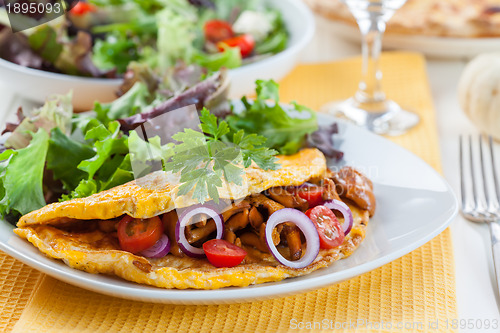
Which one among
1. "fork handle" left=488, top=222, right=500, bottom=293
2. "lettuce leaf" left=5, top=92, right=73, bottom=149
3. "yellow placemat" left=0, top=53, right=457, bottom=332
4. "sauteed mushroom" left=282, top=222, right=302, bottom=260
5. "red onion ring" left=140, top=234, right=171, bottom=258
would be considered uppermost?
"lettuce leaf" left=5, top=92, right=73, bottom=149

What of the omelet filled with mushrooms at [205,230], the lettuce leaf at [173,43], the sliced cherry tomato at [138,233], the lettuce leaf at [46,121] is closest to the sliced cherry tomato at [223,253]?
the omelet filled with mushrooms at [205,230]

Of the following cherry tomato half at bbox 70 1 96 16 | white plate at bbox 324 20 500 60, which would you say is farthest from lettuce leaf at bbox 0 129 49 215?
white plate at bbox 324 20 500 60

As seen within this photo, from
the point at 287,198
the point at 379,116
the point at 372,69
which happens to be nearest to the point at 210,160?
the point at 287,198

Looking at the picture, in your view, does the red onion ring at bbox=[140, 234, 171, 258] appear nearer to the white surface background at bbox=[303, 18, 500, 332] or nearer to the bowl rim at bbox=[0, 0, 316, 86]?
the white surface background at bbox=[303, 18, 500, 332]

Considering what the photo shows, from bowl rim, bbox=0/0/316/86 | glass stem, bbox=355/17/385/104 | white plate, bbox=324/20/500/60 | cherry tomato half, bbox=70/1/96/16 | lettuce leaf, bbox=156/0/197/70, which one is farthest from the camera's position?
cherry tomato half, bbox=70/1/96/16

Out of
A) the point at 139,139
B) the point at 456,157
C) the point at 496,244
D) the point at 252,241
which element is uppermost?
the point at 139,139

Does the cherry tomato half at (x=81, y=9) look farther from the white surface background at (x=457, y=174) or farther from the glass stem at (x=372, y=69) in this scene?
the glass stem at (x=372, y=69)

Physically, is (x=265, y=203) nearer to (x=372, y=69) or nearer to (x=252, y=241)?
(x=252, y=241)
